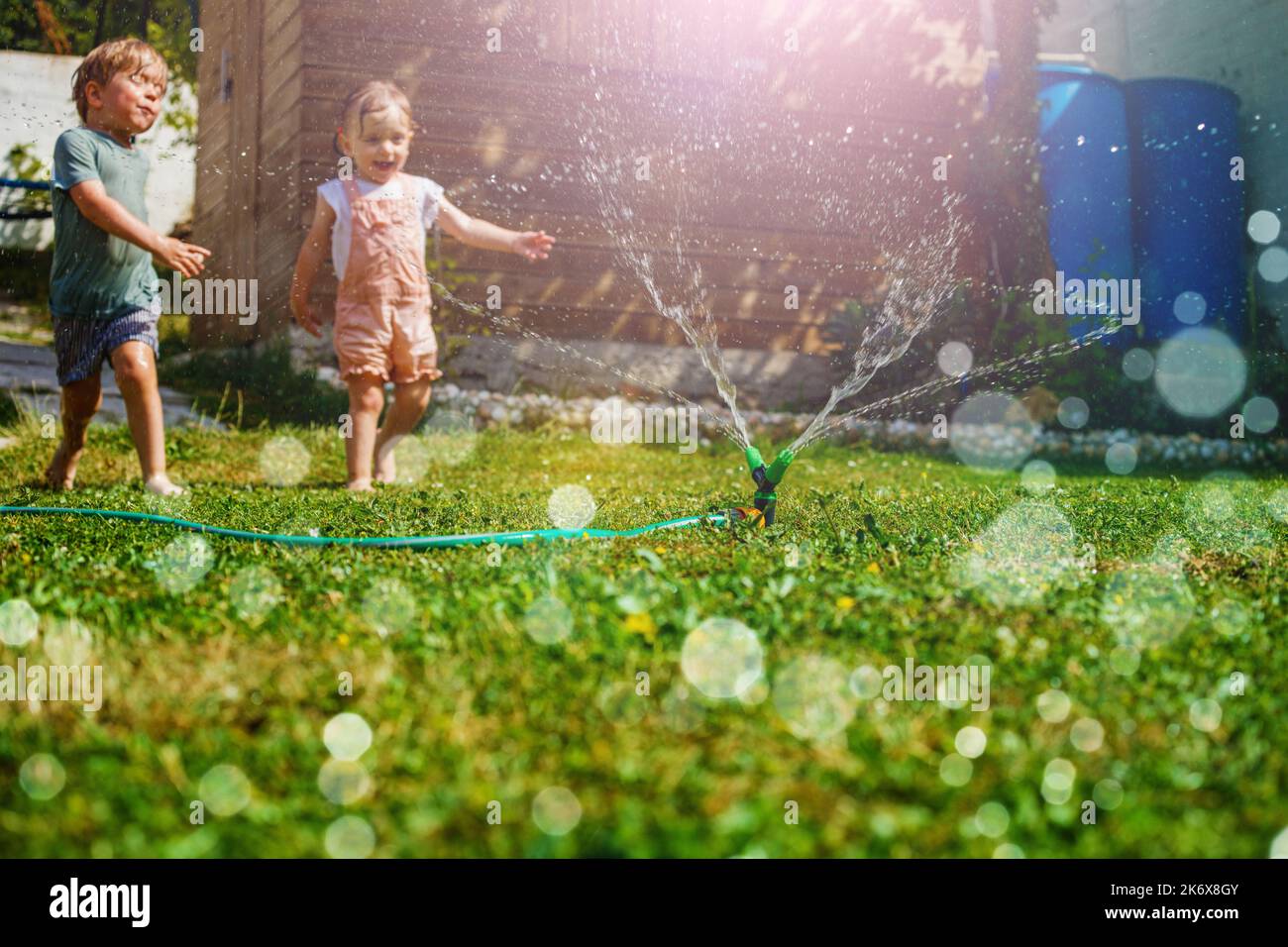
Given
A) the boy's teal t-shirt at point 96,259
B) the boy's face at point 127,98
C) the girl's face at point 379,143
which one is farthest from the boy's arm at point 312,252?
the boy's face at point 127,98

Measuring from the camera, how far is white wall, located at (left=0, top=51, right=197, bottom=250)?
12445mm

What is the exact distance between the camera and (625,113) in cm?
764

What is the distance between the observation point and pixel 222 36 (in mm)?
9109

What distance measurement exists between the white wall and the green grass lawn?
34.8 ft

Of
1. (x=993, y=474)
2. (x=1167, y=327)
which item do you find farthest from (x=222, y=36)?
(x=1167, y=327)

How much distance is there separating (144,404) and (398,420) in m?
1.06

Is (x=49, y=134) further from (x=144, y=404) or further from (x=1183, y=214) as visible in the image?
(x=1183, y=214)

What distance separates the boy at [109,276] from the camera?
4027mm

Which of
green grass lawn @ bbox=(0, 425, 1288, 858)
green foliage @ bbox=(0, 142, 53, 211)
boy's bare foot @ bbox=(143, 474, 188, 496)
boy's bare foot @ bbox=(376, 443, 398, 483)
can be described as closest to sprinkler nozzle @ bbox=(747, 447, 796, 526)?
green grass lawn @ bbox=(0, 425, 1288, 858)

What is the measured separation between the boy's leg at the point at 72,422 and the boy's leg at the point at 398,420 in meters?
1.16

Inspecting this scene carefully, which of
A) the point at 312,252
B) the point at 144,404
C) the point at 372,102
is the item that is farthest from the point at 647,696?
the point at 372,102

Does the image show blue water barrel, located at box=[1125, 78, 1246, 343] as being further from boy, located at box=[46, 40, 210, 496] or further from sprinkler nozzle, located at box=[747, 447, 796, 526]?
boy, located at box=[46, 40, 210, 496]

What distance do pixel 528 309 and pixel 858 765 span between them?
6.54 metres
